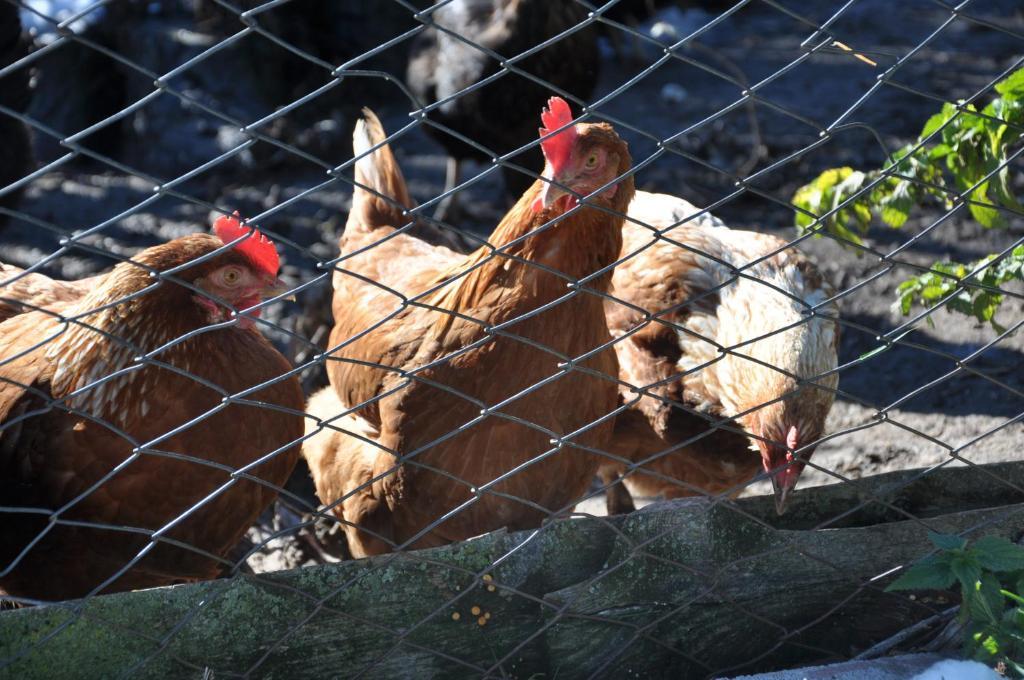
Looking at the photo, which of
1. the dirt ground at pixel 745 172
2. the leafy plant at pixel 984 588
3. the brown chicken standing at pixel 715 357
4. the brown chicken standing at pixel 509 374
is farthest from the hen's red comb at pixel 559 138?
the dirt ground at pixel 745 172

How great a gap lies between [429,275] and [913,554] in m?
1.47

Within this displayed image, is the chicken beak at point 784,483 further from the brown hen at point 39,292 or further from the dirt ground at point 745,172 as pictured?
the brown hen at point 39,292

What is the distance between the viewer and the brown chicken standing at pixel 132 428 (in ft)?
7.43

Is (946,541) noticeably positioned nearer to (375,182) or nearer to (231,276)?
(231,276)

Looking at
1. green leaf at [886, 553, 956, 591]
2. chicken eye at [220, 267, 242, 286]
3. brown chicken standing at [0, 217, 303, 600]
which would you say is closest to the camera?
green leaf at [886, 553, 956, 591]

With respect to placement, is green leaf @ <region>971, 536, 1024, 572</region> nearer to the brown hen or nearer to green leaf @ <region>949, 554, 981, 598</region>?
green leaf @ <region>949, 554, 981, 598</region>

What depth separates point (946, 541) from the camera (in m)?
2.03

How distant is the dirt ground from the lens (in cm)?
381

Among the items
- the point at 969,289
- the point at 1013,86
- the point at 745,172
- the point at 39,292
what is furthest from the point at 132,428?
the point at 745,172

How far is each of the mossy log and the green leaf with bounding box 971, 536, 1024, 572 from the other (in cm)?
16

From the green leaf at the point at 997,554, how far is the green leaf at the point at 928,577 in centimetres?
6

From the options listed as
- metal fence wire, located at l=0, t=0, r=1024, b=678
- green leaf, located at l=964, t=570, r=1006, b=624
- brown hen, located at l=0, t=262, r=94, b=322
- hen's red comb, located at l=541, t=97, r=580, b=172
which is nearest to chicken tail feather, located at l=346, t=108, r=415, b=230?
metal fence wire, located at l=0, t=0, r=1024, b=678

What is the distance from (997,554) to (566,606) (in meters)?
0.84

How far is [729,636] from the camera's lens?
217cm
